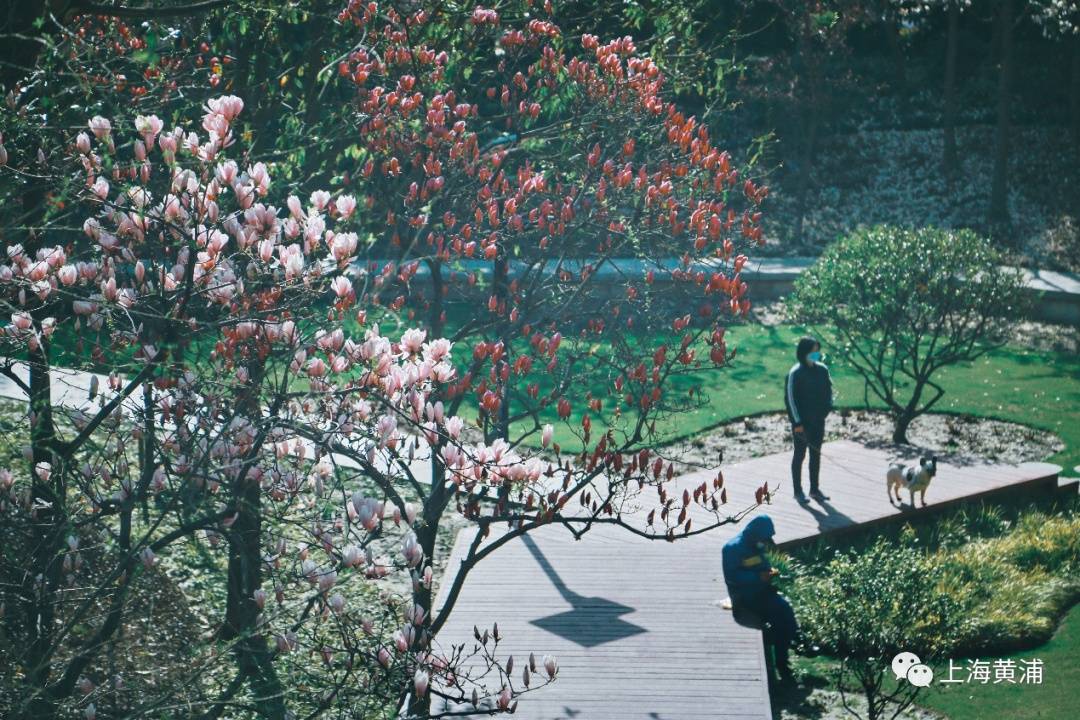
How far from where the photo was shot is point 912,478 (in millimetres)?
13617

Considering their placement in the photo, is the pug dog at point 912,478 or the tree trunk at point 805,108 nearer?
the pug dog at point 912,478

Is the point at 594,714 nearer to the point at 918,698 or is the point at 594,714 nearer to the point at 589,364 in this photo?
the point at 918,698

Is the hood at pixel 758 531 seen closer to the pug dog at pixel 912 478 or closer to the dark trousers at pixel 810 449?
the dark trousers at pixel 810 449

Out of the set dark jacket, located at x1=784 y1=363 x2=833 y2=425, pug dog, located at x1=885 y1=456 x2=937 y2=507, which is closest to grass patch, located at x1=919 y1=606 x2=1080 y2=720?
pug dog, located at x1=885 y1=456 x2=937 y2=507

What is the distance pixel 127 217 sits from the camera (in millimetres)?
6340

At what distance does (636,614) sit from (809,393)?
4315mm

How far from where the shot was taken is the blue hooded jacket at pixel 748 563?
995 cm

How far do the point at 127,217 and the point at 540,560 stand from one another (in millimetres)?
6376

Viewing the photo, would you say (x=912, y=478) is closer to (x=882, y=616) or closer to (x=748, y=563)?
(x=882, y=616)

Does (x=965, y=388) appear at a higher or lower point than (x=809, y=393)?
lower

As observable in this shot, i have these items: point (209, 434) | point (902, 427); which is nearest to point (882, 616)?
point (209, 434)

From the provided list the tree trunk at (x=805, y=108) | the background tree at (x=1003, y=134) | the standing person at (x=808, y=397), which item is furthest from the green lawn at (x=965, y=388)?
the tree trunk at (x=805, y=108)

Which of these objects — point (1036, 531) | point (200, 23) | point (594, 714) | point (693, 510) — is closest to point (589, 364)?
point (693, 510)
